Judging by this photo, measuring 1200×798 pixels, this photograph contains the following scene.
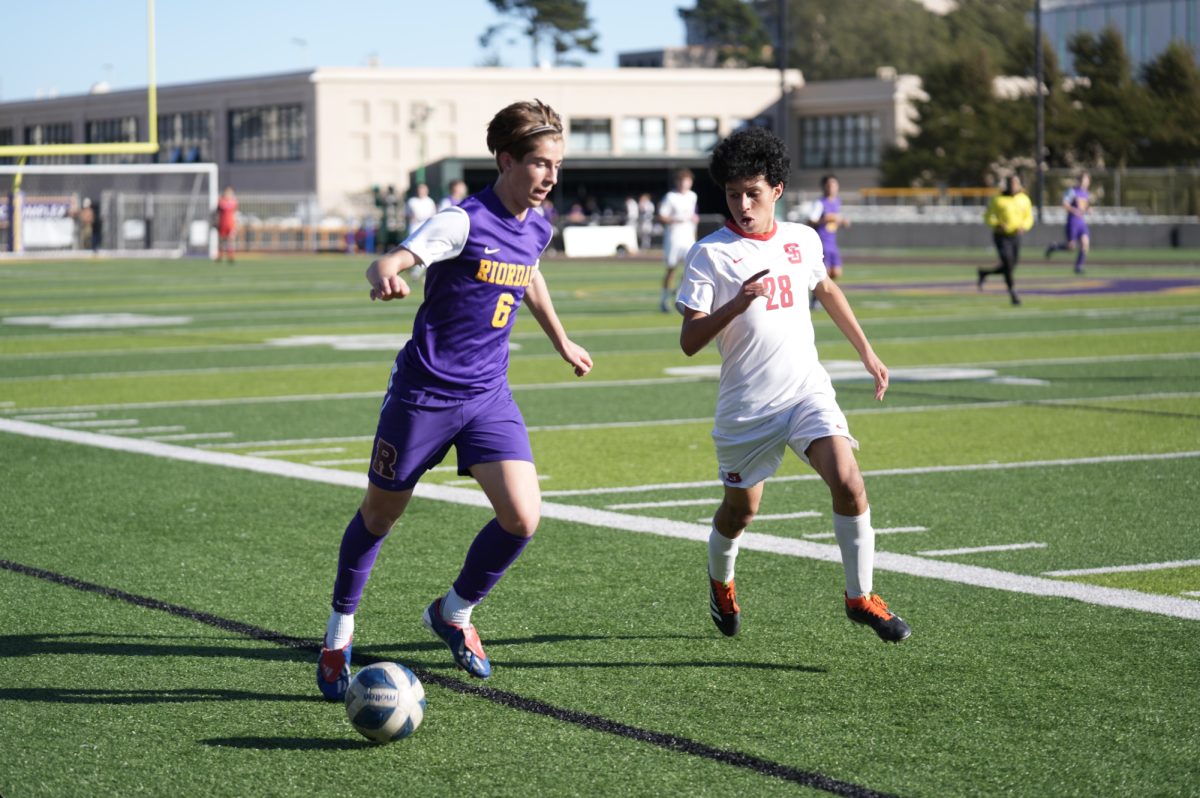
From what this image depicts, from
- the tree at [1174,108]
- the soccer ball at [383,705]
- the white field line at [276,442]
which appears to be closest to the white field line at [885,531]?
the soccer ball at [383,705]

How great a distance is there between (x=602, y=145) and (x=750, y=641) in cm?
8678

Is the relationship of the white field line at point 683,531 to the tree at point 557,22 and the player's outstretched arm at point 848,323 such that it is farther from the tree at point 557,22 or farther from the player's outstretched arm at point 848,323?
the tree at point 557,22

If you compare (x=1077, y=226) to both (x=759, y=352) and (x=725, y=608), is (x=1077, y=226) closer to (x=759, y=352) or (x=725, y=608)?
(x=759, y=352)

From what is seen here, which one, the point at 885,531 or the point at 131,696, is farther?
the point at 885,531

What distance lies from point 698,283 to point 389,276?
53.3 inches

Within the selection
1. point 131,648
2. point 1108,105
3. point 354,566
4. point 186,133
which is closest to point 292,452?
point 131,648

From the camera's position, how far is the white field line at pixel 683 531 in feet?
19.5

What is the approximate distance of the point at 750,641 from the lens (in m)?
5.41

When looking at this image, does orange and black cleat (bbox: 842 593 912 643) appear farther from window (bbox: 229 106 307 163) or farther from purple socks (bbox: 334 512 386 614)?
window (bbox: 229 106 307 163)

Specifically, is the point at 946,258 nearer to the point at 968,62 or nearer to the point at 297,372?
the point at 297,372

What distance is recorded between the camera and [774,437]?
532cm

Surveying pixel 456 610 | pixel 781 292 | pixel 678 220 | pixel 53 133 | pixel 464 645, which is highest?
pixel 53 133

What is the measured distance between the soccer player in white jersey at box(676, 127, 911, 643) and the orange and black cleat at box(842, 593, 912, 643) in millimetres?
75

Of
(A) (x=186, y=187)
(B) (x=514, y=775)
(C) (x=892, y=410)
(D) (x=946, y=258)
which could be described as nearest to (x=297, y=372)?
(C) (x=892, y=410)
